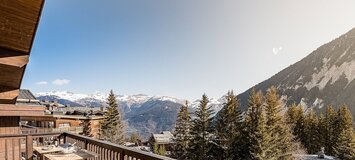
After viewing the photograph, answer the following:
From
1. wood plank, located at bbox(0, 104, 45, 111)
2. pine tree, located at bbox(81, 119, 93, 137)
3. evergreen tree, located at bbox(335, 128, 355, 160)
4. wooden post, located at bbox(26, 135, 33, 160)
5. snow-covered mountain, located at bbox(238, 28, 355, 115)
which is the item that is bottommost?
evergreen tree, located at bbox(335, 128, 355, 160)

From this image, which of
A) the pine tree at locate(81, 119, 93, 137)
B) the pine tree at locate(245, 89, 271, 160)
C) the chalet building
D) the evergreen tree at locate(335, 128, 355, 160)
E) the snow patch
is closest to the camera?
the chalet building

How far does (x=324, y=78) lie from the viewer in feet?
308

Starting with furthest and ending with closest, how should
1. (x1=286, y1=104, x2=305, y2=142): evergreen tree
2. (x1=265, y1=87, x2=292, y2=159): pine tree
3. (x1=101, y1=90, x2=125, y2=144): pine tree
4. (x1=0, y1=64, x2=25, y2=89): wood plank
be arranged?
1. (x1=286, y1=104, x2=305, y2=142): evergreen tree
2. (x1=101, y1=90, x2=125, y2=144): pine tree
3. (x1=265, y1=87, x2=292, y2=159): pine tree
4. (x1=0, y1=64, x2=25, y2=89): wood plank

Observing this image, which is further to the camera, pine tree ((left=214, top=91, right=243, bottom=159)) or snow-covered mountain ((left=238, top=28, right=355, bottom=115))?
snow-covered mountain ((left=238, top=28, right=355, bottom=115))

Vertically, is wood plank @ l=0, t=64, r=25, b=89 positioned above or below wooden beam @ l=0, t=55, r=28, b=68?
below

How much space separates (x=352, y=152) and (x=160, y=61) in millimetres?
27272

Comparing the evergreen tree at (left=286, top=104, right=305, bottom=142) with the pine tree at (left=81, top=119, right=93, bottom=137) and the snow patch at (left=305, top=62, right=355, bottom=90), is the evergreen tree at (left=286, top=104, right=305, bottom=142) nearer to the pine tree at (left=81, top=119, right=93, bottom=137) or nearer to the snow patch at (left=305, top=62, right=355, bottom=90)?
the pine tree at (left=81, top=119, right=93, bottom=137)

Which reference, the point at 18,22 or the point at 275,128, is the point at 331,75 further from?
the point at 18,22

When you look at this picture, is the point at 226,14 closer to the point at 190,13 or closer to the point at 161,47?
the point at 190,13

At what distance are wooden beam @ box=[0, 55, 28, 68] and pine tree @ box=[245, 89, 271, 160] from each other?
2280 cm

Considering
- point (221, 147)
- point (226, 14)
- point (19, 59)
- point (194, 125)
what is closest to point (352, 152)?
point (221, 147)

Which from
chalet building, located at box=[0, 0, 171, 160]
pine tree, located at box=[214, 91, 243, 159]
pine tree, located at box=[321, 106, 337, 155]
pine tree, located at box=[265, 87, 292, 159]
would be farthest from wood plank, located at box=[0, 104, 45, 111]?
pine tree, located at box=[321, 106, 337, 155]

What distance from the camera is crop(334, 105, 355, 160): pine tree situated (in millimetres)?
31217

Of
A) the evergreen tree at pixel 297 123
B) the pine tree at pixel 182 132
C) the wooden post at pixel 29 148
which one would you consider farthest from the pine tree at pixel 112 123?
the wooden post at pixel 29 148
